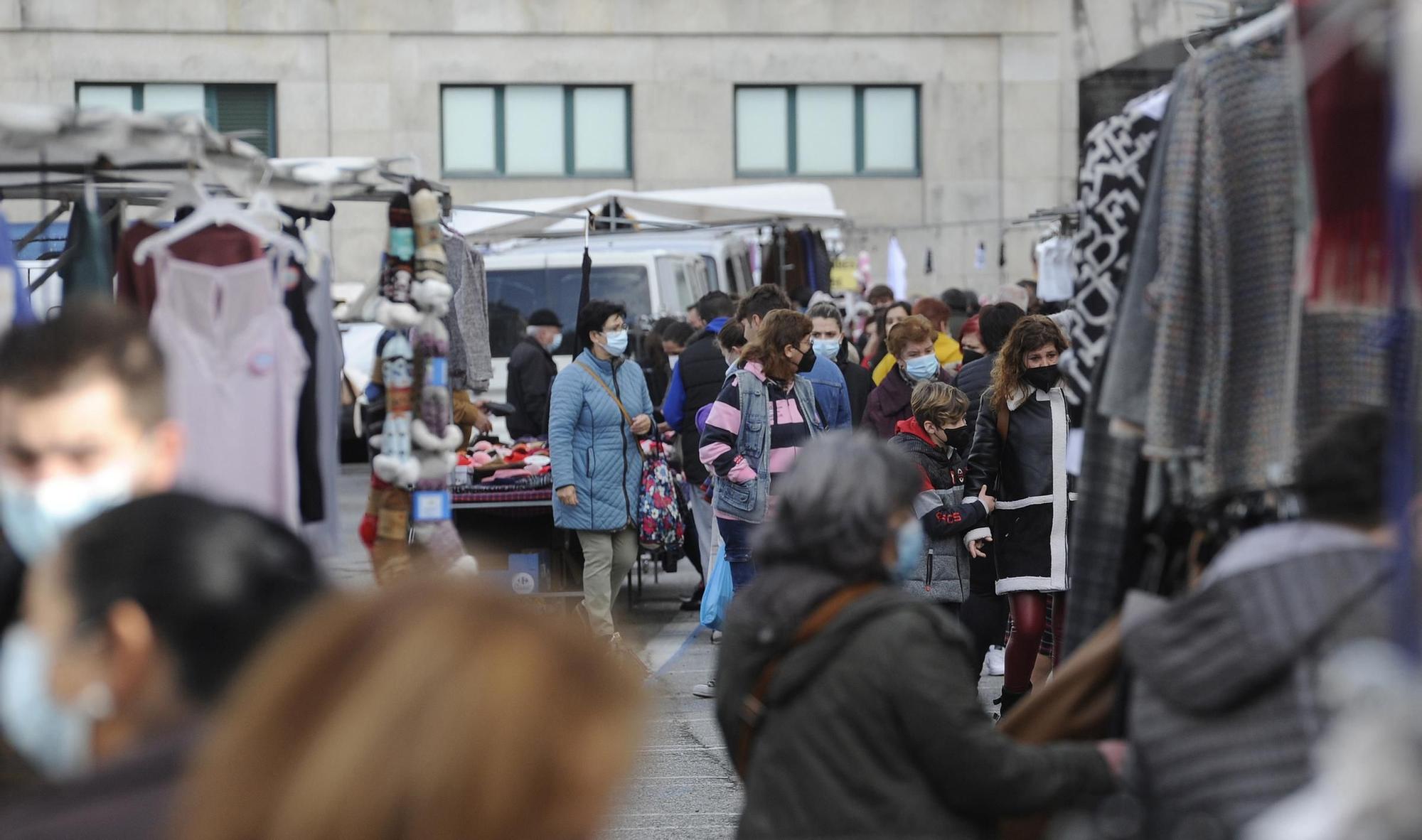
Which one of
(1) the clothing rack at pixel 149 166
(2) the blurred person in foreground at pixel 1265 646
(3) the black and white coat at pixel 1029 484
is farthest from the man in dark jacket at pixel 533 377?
(2) the blurred person in foreground at pixel 1265 646

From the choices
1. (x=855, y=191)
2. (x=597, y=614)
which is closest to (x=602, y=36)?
(x=855, y=191)

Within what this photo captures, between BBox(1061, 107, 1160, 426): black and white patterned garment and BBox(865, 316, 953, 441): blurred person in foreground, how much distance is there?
214 inches

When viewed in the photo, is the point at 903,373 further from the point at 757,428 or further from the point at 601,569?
the point at 601,569

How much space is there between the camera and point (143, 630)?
90.4 inches

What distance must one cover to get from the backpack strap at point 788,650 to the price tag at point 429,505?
222 centimetres

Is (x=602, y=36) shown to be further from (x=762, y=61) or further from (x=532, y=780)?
Answer: (x=532, y=780)

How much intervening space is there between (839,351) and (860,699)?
785cm

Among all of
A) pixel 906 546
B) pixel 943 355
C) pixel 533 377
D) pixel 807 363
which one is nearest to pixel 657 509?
pixel 807 363

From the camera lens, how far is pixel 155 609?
2297mm

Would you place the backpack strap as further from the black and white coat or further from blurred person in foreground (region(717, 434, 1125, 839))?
the black and white coat

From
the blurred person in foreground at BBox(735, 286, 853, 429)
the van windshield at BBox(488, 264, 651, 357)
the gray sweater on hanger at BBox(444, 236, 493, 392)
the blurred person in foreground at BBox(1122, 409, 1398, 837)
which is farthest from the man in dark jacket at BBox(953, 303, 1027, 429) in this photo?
the van windshield at BBox(488, 264, 651, 357)

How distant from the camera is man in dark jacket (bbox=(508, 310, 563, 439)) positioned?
13172mm

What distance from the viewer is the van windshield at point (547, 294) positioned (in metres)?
15.3

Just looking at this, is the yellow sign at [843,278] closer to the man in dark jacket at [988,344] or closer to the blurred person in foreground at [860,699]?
the man in dark jacket at [988,344]
